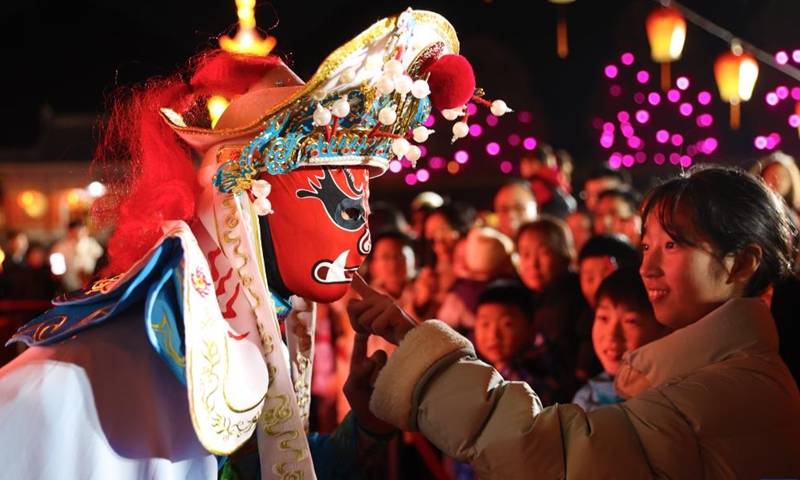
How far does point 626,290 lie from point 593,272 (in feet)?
2.81

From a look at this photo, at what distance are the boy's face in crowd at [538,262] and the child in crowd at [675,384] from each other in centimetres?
239

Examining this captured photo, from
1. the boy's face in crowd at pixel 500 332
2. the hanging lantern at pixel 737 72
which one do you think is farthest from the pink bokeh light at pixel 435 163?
the boy's face in crowd at pixel 500 332

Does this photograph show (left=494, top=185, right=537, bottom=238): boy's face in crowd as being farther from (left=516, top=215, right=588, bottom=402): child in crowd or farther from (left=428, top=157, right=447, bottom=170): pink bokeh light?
(left=428, top=157, right=447, bottom=170): pink bokeh light

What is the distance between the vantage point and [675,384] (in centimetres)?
185

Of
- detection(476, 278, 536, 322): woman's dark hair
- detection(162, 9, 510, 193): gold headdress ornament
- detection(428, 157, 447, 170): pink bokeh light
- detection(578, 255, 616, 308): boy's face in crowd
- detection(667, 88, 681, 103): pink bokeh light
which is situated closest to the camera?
detection(162, 9, 510, 193): gold headdress ornament

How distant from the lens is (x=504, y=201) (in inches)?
232

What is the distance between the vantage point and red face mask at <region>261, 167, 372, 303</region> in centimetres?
192

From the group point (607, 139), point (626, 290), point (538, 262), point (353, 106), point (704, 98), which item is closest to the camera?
point (353, 106)

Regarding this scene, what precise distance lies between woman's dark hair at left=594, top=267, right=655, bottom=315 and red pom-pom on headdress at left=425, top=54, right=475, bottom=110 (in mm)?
1297

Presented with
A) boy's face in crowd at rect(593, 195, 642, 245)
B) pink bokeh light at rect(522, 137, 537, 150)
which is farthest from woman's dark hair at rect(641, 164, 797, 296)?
pink bokeh light at rect(522, 137, 537, 150)

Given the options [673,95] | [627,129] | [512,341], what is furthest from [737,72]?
[627,129]

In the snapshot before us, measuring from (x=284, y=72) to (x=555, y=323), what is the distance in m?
2.14

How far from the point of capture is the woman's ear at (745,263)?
79.0 inches

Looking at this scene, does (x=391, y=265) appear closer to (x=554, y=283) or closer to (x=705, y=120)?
(x=554, y=283)
